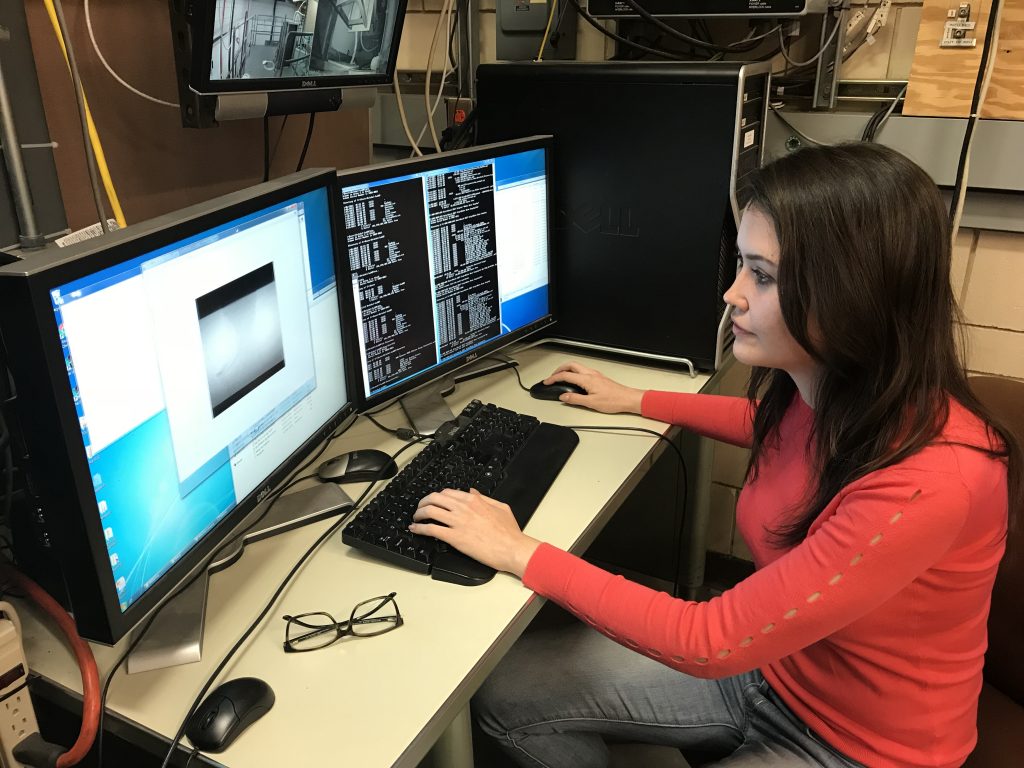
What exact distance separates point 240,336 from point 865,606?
73cm

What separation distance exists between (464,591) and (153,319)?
449 millimetres

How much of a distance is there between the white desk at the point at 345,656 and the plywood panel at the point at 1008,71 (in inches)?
42.2

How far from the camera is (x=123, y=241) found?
713mm

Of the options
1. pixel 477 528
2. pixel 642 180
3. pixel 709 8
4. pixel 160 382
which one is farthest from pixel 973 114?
pixel 160 382

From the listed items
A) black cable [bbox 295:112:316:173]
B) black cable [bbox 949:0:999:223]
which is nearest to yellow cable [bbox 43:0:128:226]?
black cable [bbox 295:112:316:173]

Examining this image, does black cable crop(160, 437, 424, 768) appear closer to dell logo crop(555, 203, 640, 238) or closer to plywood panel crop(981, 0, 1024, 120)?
dell logo crop(555, 203, 640, 238)

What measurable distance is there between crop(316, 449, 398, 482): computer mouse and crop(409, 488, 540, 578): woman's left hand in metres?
0.17

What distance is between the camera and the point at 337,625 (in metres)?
0.88

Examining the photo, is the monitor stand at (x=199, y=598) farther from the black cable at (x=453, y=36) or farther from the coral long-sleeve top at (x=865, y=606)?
the black cable at (x=453, y=36)

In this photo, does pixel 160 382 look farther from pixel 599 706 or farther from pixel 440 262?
pixel 599 706

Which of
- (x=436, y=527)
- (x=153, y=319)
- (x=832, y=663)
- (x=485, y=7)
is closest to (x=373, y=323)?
(x=436, y=527)

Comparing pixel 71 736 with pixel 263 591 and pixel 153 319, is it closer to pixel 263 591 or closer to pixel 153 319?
pixel 263 591

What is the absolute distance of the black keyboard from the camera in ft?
3.24

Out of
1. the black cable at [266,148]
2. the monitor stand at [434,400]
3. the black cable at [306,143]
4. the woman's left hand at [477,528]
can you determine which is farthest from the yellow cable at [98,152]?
the woman's left hand at [477,528]
